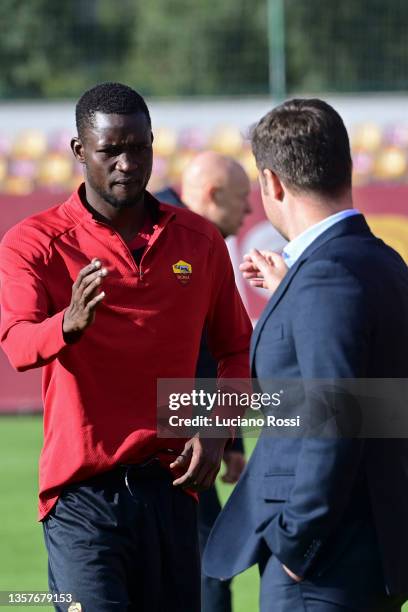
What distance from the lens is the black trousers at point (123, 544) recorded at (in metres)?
4.04

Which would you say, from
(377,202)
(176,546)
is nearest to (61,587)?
(176,546)

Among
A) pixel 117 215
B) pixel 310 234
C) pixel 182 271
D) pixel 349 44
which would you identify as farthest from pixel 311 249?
pixel 349 44

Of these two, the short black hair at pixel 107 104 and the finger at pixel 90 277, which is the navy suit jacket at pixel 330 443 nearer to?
the finger at pixel 90 277

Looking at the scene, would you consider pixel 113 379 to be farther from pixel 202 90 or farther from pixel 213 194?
pixel 202 90

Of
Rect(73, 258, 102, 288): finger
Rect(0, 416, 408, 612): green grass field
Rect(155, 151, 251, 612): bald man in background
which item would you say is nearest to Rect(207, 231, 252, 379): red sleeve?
Rect(73, 258, 102, 288): finger

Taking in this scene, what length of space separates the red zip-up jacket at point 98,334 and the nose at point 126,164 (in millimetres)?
205

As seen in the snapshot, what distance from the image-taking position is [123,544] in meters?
4.09

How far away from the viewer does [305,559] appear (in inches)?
131

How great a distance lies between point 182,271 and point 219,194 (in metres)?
2.23

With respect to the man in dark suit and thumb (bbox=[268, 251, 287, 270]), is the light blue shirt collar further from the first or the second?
thumb (bbox=[268, 251, 287, 270])

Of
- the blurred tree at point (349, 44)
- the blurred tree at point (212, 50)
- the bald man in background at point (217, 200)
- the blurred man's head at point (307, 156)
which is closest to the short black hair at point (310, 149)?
the blurred man's head at point (307, 156)

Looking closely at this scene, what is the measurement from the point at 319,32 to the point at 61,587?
1868 cm

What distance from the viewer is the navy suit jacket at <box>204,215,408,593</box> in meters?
3.26

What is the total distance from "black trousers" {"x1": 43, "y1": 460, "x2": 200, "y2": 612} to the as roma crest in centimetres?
64
